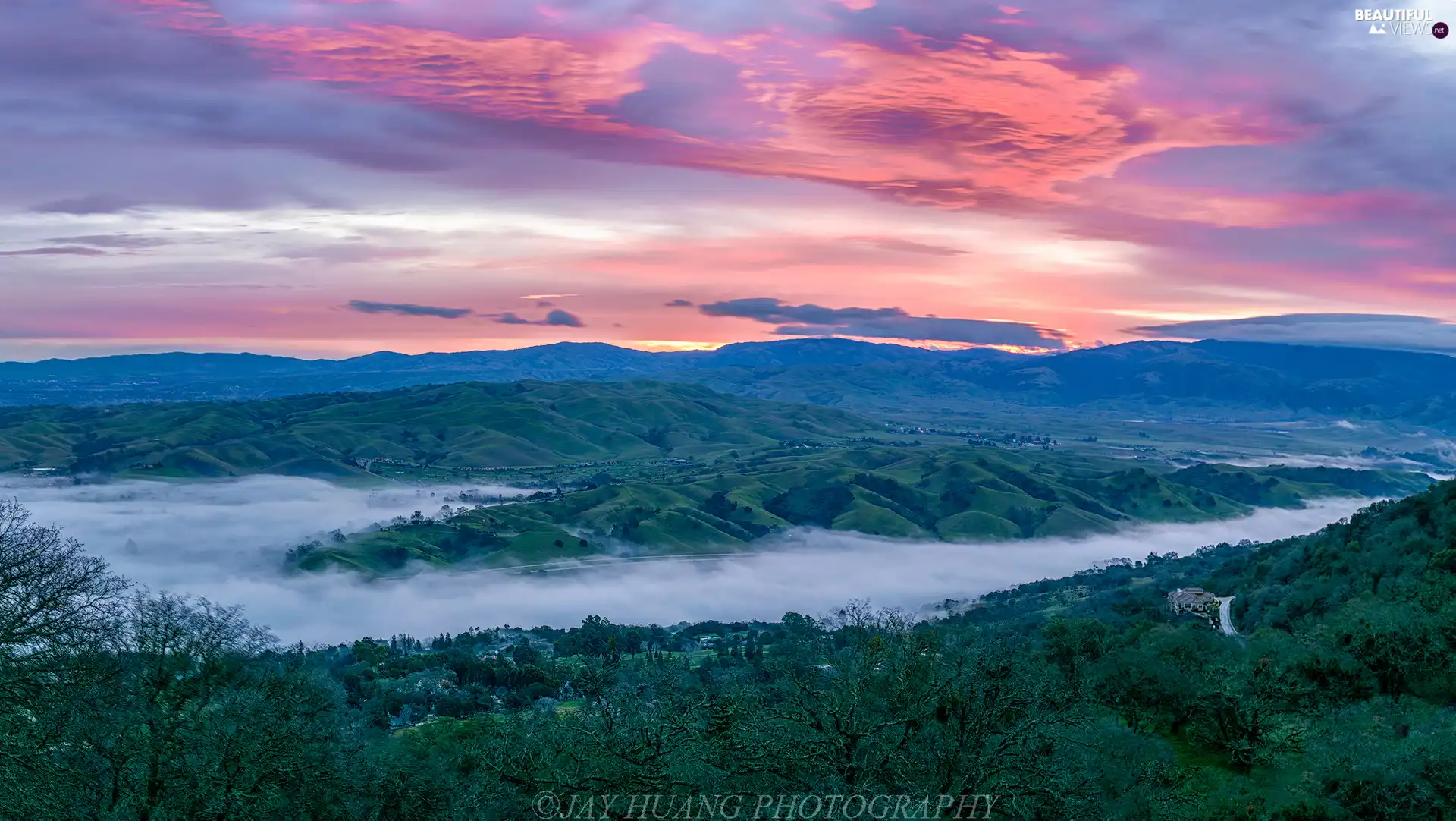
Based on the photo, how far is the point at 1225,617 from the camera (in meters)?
131

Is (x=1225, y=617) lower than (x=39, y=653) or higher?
lower

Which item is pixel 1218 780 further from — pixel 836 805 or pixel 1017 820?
pixel 836 805

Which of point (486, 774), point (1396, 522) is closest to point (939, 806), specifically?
point (486, 774)

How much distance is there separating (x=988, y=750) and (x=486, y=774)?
21.7 m

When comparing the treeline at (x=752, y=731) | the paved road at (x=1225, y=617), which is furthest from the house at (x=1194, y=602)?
the treeline at (x=752, y=731)

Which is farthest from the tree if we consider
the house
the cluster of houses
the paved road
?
the house

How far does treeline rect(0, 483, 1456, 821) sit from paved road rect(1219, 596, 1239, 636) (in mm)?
47302

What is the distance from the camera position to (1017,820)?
125 ft

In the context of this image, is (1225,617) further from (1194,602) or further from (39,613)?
(39,613)

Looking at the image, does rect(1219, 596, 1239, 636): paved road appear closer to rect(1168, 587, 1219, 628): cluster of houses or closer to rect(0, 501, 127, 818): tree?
rect(1168, 587, 1219, 628): cluster of houses

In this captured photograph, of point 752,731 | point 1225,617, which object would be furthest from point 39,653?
point 1225,617

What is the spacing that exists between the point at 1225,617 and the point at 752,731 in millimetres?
114718

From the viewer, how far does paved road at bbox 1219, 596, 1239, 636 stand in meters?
120

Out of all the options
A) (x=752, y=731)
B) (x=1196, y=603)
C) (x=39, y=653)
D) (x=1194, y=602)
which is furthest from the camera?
(x=1194, y=602)
